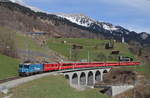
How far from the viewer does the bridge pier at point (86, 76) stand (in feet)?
273

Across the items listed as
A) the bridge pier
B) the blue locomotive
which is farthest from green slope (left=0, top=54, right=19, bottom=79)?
the bridge pier

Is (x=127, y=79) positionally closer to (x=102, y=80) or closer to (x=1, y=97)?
(x=102, y=80)

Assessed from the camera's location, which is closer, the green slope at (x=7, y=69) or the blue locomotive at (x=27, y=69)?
the green slope at (x=7, y=69)

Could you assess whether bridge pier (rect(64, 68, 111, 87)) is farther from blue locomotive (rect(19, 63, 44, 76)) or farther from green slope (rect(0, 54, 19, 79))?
blue locomotive (rect(19, 63, 44, 76))

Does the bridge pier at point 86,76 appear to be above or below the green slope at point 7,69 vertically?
below

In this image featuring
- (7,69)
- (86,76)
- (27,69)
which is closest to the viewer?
(27,69)

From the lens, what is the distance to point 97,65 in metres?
105

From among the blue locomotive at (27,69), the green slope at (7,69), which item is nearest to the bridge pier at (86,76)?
the green slope at (7,69)

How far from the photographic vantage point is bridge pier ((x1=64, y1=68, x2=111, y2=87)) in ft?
273

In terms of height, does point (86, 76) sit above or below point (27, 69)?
below

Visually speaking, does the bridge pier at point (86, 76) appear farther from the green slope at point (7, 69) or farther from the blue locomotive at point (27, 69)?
the blue locomotive at point (27, 69)

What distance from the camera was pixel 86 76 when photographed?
9369 centimetres

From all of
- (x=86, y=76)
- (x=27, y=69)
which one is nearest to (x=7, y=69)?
(x=27, y=69)

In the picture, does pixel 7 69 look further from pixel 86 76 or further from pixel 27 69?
pixel 86 76
